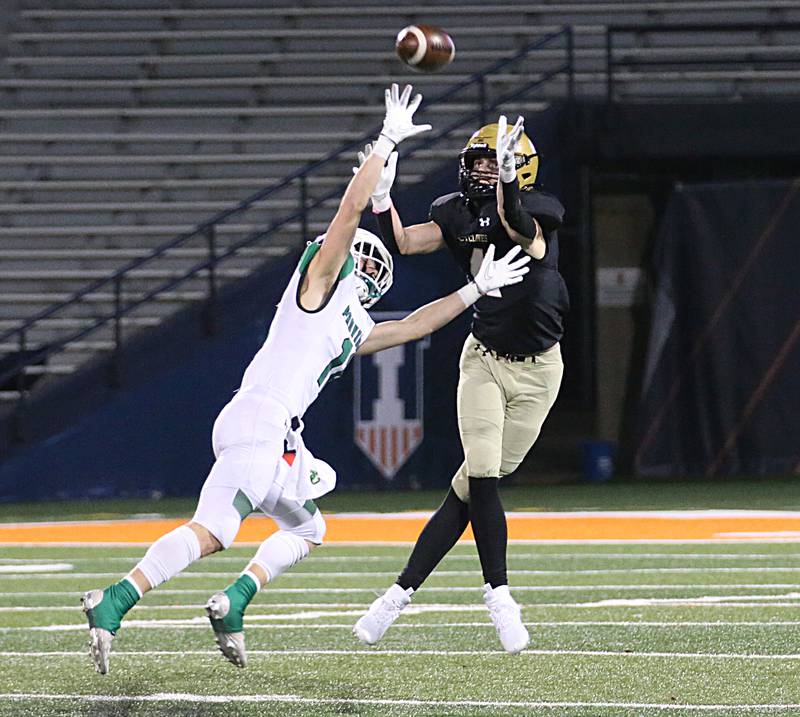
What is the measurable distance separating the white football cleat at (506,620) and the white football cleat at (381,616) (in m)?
0.29

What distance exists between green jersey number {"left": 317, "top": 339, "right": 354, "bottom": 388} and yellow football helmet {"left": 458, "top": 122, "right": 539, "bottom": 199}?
38.6 inches

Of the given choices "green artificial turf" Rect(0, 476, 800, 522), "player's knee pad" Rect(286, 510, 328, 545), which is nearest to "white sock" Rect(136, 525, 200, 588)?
"player's knee pad" Rect(286, 510, 328, 545)

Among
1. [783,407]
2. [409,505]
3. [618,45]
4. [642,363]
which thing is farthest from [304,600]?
[618,45]

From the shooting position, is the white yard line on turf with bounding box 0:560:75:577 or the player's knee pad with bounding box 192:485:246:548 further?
the white yard line on turf with bounding box 0:560:75:577

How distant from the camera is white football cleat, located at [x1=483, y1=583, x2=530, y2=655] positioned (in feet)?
18.4

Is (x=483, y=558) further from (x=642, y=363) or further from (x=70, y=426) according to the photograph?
(x=642, y=363)

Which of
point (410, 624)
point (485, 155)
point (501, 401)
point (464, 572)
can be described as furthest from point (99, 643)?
point (464, 572)

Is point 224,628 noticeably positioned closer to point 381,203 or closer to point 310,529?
point 310,529

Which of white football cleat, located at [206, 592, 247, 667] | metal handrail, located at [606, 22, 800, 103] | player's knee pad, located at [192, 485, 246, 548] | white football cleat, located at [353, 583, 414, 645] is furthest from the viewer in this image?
metal handrail, located at [606, 22, 800, 103]

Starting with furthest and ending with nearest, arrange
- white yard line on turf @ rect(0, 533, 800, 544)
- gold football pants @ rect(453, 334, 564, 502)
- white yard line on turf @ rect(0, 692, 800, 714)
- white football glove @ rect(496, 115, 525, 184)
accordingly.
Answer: white yard line on turf @ rect(0, 533, 800, 544)
gold football pants @ rect(453, 334, 564, 502)
white football glove @ rect(496, 115, 525, 184)
white yard line on turf @ rect(0, 692, 800, 714)

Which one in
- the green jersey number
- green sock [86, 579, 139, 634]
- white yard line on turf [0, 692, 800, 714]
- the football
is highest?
the football

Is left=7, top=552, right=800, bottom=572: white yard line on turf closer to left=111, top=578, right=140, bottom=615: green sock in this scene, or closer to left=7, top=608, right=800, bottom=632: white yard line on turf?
left=7, top=608, right=800, bottom=632: white yard line on turf

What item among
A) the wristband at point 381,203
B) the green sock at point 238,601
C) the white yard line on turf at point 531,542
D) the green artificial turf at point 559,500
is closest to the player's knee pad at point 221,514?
the green sock at point 238,601

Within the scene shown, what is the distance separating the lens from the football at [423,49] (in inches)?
247
